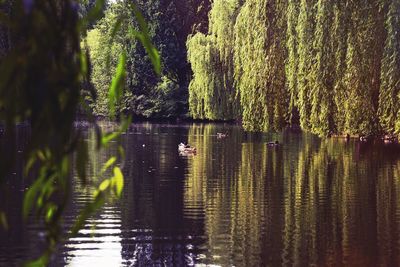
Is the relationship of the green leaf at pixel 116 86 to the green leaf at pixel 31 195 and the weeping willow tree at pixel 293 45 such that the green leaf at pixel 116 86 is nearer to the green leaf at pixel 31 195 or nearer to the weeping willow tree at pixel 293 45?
the green leaf at pixel 31 195

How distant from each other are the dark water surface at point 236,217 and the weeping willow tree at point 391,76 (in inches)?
82.1

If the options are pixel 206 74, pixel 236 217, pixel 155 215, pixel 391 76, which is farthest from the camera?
pixel 206 74

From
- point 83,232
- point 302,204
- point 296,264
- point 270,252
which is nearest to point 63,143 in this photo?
point 296,264

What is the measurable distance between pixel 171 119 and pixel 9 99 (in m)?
71.6

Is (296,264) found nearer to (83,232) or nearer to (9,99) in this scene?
(83,232)

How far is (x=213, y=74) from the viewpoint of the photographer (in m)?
47.2

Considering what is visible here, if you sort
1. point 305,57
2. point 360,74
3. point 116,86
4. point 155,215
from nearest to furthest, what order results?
point 116,86 < point 155,215 < point 360,74 < point 305,57

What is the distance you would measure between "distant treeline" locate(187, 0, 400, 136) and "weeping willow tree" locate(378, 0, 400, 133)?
2 centimetres

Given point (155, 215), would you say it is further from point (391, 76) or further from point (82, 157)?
point (82, 157)

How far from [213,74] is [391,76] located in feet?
91.2

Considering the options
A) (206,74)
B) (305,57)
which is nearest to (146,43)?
(305,57)

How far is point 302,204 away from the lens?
66.4 feet

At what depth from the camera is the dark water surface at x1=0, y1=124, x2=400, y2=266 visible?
13867mm

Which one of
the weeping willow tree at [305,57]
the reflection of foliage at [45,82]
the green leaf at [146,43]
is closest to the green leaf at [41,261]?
the reflection of foliage at [45,82]
